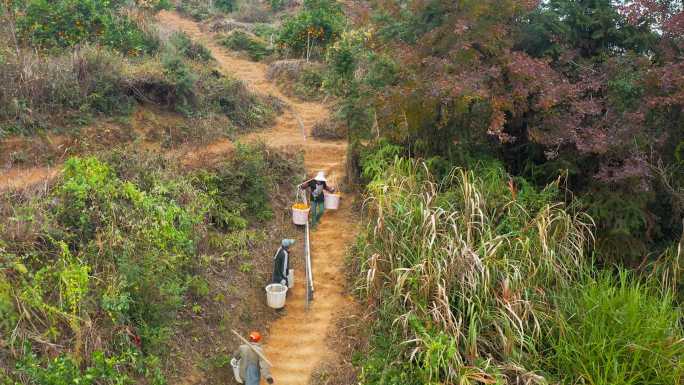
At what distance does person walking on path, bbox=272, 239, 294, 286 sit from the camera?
8.17 metres

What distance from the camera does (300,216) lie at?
9867 millimetres

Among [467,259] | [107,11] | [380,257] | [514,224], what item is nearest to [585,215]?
[514,224]

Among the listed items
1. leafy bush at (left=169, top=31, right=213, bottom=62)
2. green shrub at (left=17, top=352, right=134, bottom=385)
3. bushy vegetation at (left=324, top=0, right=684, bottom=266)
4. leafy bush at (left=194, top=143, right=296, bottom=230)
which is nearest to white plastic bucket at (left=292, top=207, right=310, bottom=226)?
leafy bush at (left=194, top=143, right=296, bottom=230)

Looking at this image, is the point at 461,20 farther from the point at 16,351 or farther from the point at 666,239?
the point at 16,351

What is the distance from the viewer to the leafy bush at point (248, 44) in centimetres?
2042

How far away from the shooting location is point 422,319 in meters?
6.43

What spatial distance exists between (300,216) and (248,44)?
42.0 ft

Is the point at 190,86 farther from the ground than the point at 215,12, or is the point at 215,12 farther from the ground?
the point at 215,12

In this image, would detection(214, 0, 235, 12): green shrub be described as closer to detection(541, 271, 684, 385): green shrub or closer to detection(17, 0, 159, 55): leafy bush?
detection(17, 0, 159, 55): leafy bush

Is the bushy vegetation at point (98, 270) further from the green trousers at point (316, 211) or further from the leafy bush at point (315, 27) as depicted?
the leafy bush at point (315, 27)

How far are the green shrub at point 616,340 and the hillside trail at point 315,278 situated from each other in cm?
290

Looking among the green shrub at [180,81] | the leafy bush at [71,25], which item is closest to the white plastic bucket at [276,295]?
the green shrub at [180,81]

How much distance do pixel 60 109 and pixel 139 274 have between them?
5.37 m

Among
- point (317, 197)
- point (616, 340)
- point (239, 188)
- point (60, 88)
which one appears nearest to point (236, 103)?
point (60, 88)
